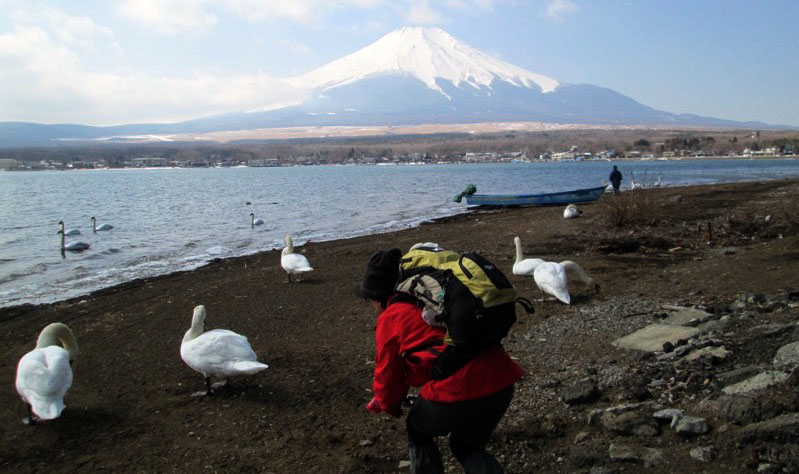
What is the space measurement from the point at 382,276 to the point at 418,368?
1.82 ft

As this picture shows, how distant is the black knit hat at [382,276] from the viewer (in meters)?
3.39

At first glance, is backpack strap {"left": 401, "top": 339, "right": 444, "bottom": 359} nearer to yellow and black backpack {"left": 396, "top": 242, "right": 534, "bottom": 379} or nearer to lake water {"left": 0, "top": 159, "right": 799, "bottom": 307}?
yellow and black backpack {"left": 396, "top": 242, "right": 534, "bottom": 379}

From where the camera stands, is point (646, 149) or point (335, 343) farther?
point (646, 149)

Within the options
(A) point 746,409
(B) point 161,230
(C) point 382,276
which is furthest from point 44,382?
(B) point 161,230

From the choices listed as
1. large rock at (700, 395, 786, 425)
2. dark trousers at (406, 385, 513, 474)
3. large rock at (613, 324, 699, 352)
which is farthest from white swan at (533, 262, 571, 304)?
dark trousers at (406, 385, 513, 474)

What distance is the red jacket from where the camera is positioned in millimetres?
3150

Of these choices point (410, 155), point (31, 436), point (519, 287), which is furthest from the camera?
point (410, 155)

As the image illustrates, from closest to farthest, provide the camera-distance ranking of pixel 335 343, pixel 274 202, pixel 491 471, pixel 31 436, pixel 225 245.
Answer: pixel 491 471 < pixel 31 436 < pixel 335 343 < pixel 225 245 < pixel 274 202

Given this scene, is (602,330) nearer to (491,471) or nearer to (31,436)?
(491,471)

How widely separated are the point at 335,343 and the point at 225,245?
56.5 ft

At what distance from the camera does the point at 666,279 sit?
10.1m

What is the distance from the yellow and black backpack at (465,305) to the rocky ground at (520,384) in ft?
5.26

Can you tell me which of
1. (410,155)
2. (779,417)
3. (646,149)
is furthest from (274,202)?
(410,155)

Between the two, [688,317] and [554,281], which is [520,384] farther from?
[554,281]
